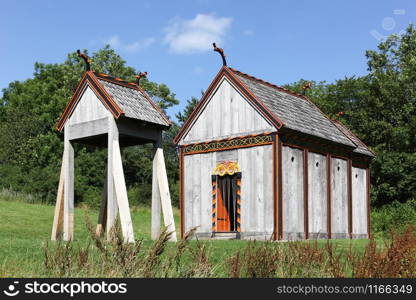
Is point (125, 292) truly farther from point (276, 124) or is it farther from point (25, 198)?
point (25, 198)

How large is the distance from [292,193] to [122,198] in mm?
7014

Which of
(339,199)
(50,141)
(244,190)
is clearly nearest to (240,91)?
(244,190)

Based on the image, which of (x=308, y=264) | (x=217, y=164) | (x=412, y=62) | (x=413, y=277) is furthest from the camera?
(x=412, y=62)

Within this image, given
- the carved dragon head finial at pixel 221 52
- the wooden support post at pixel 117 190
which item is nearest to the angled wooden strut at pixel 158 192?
the wooden support post at pixel 117 190

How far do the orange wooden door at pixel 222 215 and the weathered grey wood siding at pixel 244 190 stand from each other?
0.35 meters

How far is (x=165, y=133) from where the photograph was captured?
2280 inches

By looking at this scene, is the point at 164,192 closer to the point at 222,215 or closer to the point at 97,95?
the point at 97,95

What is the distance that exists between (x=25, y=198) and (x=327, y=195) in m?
21.3

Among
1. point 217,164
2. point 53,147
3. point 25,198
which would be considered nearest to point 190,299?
point 217,164

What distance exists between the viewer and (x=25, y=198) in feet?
118

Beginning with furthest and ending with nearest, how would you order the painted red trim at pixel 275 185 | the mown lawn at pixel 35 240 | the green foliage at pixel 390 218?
the green foliage at pixel 390 218
the painted red trim at pixel 275 185
the mown lawn at pixel 35 240

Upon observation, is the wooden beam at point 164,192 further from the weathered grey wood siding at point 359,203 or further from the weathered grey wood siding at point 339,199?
the weathered grey wood siding at point 359,203

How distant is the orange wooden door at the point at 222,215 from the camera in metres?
20.7

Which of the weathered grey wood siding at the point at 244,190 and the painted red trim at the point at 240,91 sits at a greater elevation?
the painted red trim at the point at 240,91
